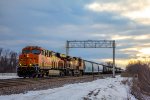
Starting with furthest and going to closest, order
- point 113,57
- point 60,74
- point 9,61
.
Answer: point 9,61, point 113,57, point 60,74

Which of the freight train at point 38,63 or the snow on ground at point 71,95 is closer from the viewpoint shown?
the snow on ground at point 71,95

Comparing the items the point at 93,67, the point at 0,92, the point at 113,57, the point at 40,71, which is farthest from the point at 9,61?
the point at 0,92

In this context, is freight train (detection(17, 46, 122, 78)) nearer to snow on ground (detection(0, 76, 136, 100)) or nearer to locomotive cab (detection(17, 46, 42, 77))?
locomotive cab (detection(17, 46, 42, 77))

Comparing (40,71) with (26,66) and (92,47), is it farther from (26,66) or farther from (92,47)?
(92,47)

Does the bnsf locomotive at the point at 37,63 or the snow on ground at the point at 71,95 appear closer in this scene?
the snow on ground at the point at 71,95

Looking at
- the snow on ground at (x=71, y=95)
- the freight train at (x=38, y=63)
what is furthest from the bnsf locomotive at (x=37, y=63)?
the snow on ground at (x=71, y=95)

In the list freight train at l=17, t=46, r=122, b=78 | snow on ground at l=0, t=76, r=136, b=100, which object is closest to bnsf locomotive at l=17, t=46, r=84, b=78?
freight train at l=17, t=46, r=122, b=78

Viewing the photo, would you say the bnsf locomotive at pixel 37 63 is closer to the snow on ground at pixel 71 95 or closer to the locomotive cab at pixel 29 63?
the locomotive cab at pixel 29 63

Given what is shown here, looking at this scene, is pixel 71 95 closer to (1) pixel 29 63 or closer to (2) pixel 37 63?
(2) pixel 37 63

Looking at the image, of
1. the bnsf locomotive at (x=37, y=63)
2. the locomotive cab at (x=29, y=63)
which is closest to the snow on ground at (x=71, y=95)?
the locomotive cab at (x=29, y=63)

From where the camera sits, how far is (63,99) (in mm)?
17156

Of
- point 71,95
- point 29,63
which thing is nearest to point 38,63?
point 29,63

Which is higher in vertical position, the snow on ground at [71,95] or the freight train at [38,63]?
the freight train at [38,63]

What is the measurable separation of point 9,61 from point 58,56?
85949 mm
